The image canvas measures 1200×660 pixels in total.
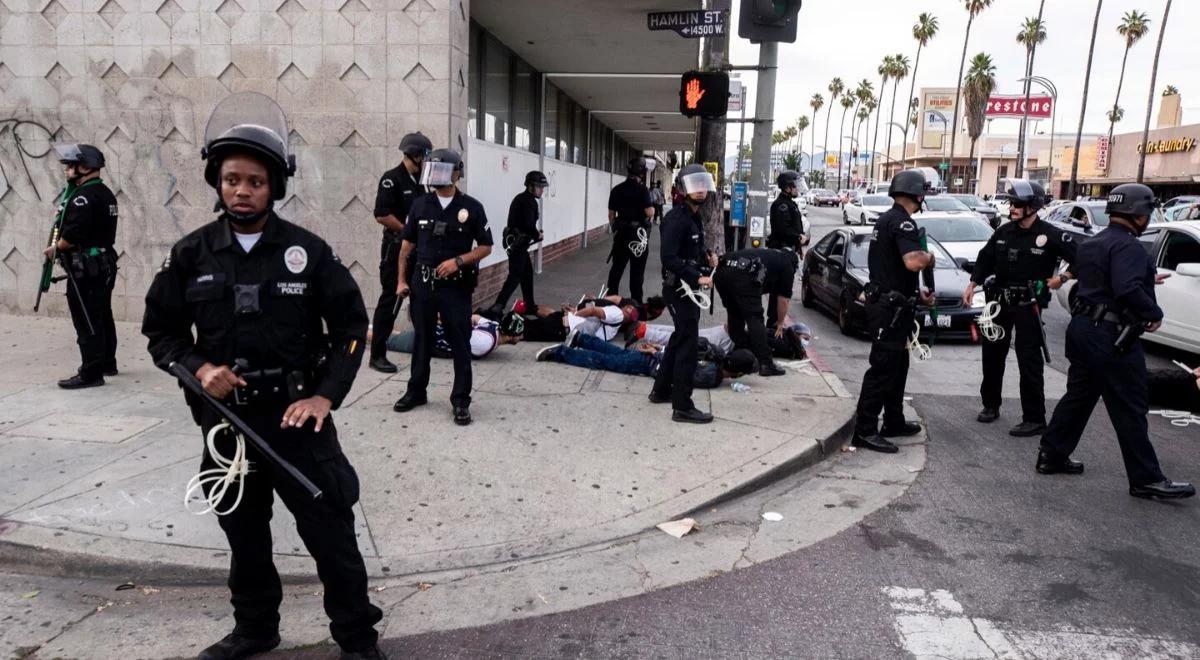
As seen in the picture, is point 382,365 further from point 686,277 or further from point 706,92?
point 706,92

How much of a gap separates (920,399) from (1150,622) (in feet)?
13.8

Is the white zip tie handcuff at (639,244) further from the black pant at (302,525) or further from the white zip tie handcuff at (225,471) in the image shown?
the white zip tie handcuff at (225,471)

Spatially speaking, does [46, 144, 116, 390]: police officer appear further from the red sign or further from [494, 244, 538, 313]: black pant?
the red sign

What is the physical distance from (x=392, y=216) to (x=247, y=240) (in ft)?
14.2

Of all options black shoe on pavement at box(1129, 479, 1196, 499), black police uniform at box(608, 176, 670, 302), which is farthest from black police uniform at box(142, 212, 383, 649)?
black police uniform at box(608, 176, 670, 302)

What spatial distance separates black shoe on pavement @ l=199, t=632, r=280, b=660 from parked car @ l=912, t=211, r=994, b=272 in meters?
11.9

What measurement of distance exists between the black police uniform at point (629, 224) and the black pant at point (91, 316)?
5553 mm

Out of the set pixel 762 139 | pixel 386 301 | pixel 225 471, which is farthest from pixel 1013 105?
pixel 225 471

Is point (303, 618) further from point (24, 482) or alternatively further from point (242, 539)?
point (24, 482)

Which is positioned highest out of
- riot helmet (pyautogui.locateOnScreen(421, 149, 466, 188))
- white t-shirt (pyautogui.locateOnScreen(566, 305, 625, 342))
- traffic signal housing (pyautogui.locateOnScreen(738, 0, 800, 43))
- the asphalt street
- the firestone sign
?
the firestone sign

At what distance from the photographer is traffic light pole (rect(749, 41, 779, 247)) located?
8.42 m

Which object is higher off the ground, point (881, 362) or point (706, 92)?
point (706, 92)

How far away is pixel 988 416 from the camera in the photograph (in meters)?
7.04

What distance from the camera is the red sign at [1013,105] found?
71.7 metres
